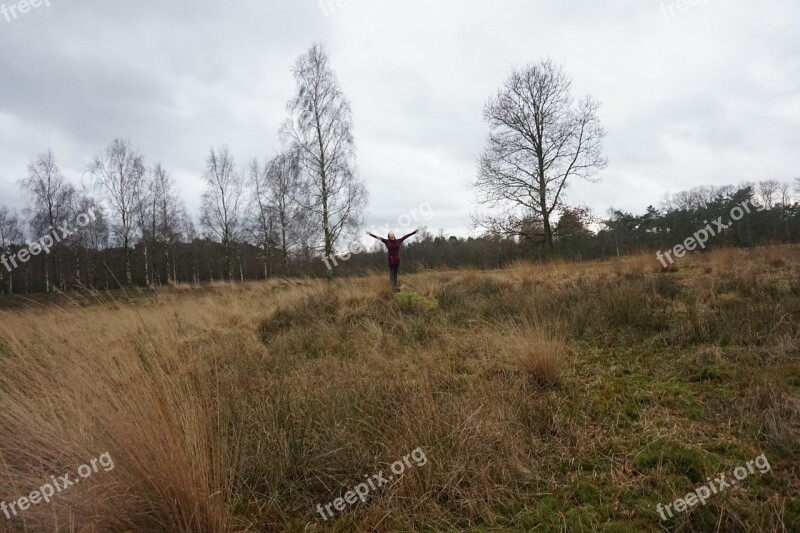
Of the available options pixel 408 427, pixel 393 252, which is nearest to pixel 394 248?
pixel 393 252

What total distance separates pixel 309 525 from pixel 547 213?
1671cm

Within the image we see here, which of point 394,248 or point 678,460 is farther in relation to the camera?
point 394,248

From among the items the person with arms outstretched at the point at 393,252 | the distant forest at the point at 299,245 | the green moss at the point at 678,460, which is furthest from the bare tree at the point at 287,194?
the green moss at the point at 678,460

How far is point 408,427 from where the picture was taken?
7.44 ft

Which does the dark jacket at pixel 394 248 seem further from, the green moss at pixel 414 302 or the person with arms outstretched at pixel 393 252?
the green moss at pixel 414 302

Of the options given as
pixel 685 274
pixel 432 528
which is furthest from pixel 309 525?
pixel 685 274

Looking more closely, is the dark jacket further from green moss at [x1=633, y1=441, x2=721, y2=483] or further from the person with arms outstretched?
green moss at [x1=633, y1=441, x2=721, y2=483]

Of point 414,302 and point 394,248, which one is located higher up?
point 394,248

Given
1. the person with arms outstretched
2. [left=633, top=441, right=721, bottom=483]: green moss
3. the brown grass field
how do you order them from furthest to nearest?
the person with arms outstretched → [left=633, top=441, right=721, bottom=483]: green moss → the brown grass field

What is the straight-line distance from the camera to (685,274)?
7.45 metres

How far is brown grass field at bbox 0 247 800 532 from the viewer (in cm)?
162

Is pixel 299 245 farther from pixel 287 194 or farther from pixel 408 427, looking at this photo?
pixel 408 427

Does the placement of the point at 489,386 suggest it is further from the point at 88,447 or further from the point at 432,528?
the point at 88,447

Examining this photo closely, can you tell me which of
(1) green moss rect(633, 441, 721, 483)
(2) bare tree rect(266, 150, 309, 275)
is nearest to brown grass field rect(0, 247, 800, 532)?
(1) green moss rect(633, 441, 721, 483)
